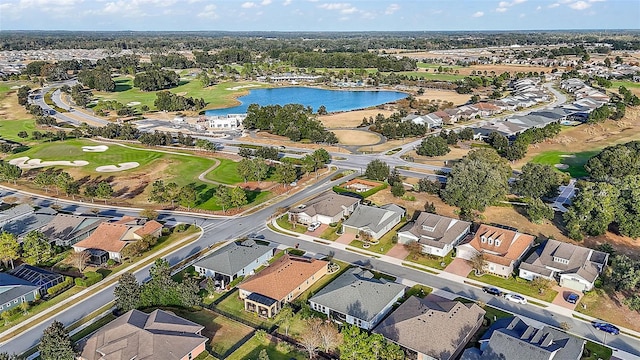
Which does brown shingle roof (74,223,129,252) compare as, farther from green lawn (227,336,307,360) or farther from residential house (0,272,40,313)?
green lawn (227,336,307,360)

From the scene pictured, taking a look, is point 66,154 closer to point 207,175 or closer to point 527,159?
point 207,175

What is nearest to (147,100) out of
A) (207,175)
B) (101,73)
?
(101,73)

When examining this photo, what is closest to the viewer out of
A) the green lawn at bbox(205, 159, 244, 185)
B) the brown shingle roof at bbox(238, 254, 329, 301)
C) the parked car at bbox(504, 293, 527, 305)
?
the parked car at bbox(504, 293, 527, 305)

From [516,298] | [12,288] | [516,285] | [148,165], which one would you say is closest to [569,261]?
[516,285]

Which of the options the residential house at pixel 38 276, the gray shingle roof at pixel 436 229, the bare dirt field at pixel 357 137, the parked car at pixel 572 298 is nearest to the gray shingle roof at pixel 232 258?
the residential house at pixel 38 276

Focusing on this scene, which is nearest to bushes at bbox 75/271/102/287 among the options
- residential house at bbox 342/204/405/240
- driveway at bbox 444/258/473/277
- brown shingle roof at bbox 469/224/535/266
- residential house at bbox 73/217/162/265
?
residential house at bbox 73/217/162/265

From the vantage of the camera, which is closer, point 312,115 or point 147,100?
point 312,115

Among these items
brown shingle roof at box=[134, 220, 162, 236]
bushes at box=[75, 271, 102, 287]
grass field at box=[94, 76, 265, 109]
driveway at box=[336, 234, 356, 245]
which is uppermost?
grass field at box=[94, 76, 265, 109]
